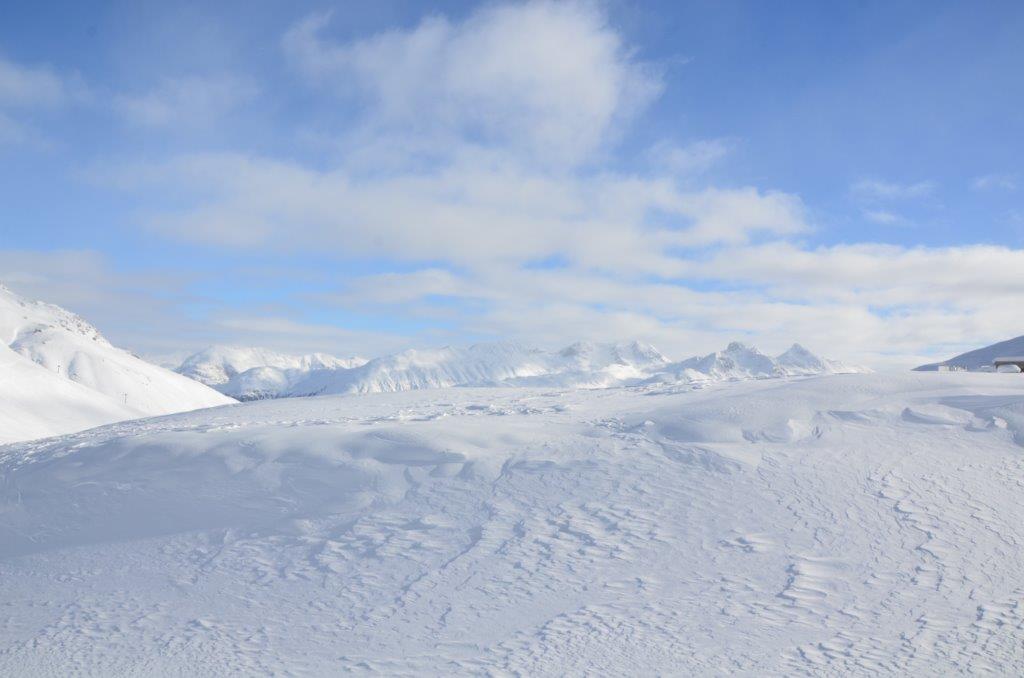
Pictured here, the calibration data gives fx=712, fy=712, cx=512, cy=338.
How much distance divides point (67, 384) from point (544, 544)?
100884mm

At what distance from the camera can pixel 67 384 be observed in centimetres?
9119

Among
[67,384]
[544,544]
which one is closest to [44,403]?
[67,384]

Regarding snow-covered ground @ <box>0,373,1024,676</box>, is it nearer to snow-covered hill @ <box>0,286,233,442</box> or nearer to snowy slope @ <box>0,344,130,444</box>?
snow-covered hill @ <box>0,286,233,442</box>

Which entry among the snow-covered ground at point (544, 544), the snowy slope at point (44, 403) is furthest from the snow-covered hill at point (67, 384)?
the snow-covered ground at point (544, 544)

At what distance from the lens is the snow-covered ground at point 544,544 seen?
6.63 m

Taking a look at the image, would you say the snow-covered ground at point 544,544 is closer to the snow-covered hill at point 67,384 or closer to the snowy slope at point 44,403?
the snow-covered hill at point 67,384

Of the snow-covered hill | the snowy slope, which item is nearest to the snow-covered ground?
the snow-covered hill

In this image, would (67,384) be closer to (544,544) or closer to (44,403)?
(44,403)

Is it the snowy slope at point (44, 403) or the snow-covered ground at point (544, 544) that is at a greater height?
the snowy slope at point (44, 403)

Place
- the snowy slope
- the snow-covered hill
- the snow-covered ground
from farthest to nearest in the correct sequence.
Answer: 1. the snow-covered hill
2. the snowy slope
3. the snow-covered ground

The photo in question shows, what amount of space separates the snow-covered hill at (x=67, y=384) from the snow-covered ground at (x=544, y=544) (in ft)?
190

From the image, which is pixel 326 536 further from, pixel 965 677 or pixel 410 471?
pixel 965 677

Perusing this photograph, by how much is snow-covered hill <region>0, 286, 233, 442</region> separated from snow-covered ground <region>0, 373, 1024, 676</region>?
190ft

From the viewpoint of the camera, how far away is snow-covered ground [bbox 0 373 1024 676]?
21.7ft
